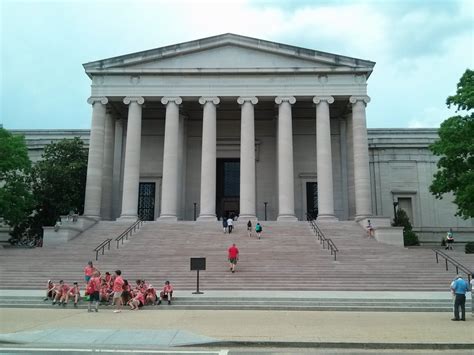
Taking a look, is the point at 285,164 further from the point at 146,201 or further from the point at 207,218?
the point at 146,201

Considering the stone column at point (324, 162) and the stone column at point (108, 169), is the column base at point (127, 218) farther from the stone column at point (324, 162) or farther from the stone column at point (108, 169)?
the stone column at point (324, 162)

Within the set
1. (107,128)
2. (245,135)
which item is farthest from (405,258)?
(107,128)

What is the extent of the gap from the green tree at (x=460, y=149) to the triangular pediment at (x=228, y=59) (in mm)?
10513

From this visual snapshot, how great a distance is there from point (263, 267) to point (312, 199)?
63.0 ft

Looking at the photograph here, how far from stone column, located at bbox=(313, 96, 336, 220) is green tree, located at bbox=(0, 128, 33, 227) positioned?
72.1ft

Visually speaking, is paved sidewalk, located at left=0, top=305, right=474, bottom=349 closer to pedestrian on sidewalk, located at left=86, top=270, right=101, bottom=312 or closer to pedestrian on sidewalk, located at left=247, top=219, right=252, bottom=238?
pedestrian on sidewalk, located at left=86, top=270, right=101, bottom=312

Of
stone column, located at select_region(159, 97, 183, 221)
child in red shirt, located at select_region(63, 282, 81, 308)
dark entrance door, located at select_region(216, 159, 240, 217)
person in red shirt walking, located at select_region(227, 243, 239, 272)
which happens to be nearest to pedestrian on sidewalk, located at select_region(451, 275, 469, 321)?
person in red shirt walking, located at select_region(227, 243, 239, 272)

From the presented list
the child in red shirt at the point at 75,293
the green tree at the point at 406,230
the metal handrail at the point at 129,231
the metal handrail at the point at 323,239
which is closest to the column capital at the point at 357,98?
the green tree at the point at 406,230

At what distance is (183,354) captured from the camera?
28.3 ft

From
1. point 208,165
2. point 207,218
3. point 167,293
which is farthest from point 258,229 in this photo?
point 167,293

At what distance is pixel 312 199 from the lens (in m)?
39.8

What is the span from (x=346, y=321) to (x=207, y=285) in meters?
8.07

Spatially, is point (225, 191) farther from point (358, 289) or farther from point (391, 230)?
point (358, 289)

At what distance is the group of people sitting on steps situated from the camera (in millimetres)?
14844
